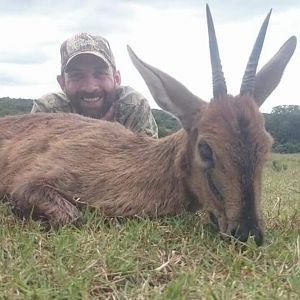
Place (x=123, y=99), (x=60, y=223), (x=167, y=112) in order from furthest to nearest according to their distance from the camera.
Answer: (x=123, y=99), (x=167, y=112), (x=60, y=223)

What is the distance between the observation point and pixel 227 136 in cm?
492

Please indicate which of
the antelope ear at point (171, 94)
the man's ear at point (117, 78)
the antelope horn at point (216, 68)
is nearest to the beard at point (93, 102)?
the man's ear at point (117, 78)

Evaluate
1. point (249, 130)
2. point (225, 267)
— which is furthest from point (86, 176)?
point (225, 267)

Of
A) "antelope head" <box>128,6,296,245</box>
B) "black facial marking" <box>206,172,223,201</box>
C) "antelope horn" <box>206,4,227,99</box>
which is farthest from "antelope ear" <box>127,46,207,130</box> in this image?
"black facial marking" <box>206,172,223,201</box>

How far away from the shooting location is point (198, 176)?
541 cm

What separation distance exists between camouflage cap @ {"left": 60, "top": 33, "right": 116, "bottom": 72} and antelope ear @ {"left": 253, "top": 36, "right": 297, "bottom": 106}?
147 inches

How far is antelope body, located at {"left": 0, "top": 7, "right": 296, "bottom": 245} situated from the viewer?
4828 mm

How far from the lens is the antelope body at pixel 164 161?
4828 mm

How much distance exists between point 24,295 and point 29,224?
1955 mm

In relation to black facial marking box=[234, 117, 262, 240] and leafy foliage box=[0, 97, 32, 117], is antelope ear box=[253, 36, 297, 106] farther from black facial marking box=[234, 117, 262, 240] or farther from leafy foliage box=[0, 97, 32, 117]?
leafy foliage box=[0, 97, 32, 117]

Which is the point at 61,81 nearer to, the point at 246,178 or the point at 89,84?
the point at 89,84

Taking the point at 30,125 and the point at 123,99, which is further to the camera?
the point at 123,99

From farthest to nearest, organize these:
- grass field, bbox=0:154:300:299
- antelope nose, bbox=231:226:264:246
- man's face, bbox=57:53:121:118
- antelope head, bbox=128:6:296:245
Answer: man's face, bbox=57:53:121:118 → antelope head, bbox=128:6:296:245 → antelope nose, bbox=231:226:264:246 → grass field, bbox=0:154:300:299

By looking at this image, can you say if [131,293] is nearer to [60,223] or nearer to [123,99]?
[60,223]
